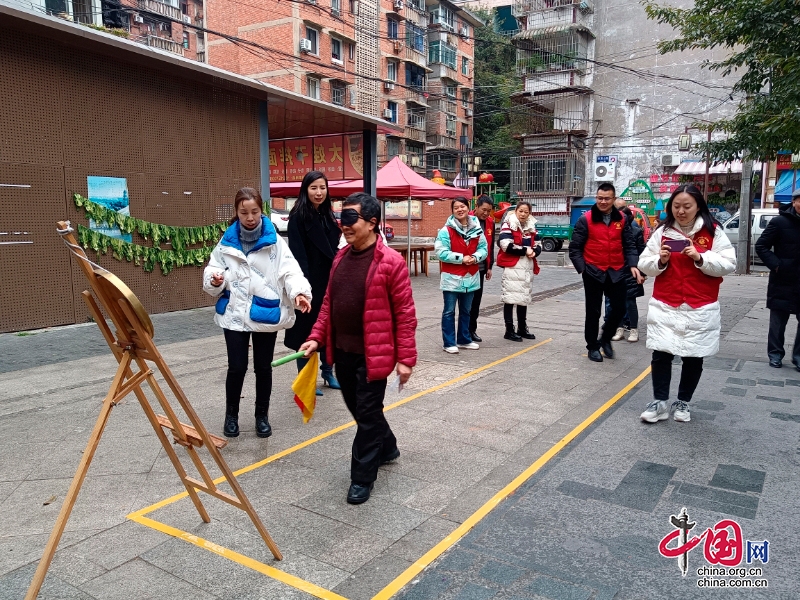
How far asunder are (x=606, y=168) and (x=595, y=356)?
88.2 feet

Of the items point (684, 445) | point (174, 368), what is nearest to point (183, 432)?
point (684, 445)

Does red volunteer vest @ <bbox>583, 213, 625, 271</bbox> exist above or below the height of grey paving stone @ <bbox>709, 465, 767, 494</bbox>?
above

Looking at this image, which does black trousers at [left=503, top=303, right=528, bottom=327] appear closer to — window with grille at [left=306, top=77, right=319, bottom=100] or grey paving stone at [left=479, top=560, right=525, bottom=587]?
grey paving stone at [left=479, top=560, right=525, bottom=587]

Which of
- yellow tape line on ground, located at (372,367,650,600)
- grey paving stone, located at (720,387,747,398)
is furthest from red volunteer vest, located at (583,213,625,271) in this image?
yellow tape line on ground, located at (372,367,650,600)

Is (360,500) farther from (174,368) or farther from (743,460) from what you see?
(174,368)

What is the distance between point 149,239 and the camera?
913 cm

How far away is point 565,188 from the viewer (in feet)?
104

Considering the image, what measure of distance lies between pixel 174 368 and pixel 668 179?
28.6 meters

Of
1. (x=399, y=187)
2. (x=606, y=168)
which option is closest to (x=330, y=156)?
(x=399, y=187)

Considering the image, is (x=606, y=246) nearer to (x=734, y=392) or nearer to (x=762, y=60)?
(x=734, y=392)

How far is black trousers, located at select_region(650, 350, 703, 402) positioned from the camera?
4560 mm

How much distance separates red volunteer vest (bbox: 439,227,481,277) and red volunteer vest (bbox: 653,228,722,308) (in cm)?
276

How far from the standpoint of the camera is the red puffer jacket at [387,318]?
10.8ft

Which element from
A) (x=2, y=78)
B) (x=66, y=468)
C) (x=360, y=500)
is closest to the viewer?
(x=360, y=500)
